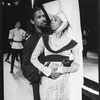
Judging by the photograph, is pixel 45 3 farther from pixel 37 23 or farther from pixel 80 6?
pixel 80 6

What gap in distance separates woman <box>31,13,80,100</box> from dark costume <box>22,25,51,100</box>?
0.16 ft

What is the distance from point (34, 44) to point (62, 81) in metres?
0.55

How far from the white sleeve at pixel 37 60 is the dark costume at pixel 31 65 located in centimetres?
4

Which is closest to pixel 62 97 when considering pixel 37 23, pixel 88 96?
pixel 88 96

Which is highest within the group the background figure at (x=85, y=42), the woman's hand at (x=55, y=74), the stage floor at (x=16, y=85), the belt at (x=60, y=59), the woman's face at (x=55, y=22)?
the woman's face at (x=55, y=22)

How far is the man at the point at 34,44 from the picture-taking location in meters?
2.26

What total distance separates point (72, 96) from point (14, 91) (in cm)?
71

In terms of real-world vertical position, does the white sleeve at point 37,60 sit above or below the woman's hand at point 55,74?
above

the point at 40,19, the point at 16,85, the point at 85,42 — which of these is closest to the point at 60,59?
the point at 85,42

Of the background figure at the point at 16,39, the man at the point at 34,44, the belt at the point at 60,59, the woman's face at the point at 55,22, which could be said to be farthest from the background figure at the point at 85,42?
the background figure at the point at 16,39

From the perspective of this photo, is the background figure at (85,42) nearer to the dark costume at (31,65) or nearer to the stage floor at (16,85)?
the dark costume at (31,65)

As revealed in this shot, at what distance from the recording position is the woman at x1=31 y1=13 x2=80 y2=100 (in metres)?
2.22

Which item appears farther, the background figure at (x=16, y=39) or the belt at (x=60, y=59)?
the background figure at (x=16, y=39)

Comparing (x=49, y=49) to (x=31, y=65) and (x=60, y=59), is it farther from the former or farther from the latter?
(x=31, y=65)
